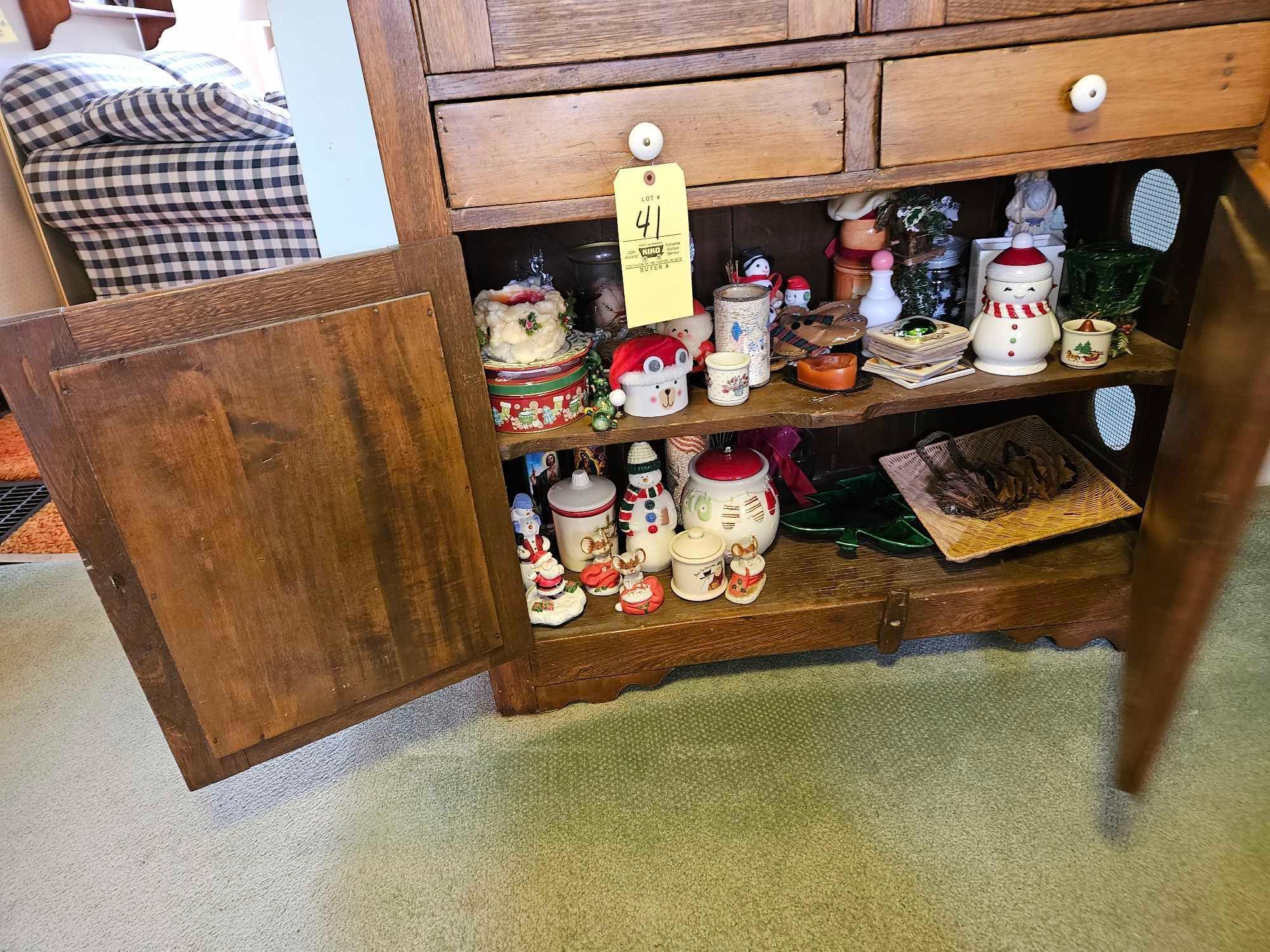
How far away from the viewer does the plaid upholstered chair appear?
192 cm

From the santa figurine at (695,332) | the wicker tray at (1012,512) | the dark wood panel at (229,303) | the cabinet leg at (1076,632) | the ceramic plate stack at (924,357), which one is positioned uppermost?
the dark wood panel at (229,303)

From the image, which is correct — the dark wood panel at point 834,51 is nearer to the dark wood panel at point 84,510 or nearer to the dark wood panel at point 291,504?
the dark wood panel at point 291,504

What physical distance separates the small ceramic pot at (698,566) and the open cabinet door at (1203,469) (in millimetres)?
540

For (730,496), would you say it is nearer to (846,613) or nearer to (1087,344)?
(846,613)

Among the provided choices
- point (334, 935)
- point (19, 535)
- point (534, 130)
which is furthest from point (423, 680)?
point (19, 535)

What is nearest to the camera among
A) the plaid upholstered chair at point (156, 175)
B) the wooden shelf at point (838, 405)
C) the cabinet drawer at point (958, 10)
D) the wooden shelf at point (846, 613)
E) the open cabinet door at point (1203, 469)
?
the open cabinet door at point (1203, 469)

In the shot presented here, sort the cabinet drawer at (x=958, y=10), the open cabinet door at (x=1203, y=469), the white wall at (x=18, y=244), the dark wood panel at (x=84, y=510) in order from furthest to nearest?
the white wall at (x=18, y=244) → the cabinet drawer at (x=958, y=10) → the dark wood panel at (x=84, y=510) → the open cabinet door at (x=1203, y=469)

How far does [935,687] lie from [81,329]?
1.15 metres

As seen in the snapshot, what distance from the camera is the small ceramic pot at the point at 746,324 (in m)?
1.14

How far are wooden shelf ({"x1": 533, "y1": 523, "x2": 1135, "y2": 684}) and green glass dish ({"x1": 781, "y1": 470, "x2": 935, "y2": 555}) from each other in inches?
2.0

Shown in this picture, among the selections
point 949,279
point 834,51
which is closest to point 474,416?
point 834,51

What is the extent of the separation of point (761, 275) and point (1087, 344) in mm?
460

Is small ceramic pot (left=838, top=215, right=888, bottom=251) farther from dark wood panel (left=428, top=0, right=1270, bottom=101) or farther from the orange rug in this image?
the orange rug

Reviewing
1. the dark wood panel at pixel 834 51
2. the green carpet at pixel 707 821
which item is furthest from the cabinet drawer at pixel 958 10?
the green carpet at pixel 707 821
